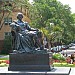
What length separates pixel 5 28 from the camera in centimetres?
5978

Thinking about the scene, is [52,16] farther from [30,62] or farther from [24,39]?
[30,62]

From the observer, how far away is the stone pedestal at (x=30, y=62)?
1434cm

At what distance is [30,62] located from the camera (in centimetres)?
1451

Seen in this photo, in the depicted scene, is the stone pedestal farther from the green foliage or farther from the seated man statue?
the green foliage

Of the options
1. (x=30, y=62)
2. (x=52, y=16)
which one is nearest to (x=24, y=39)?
(x=30, y=62)

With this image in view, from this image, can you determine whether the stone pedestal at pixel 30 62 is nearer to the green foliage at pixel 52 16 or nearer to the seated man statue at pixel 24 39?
the seated man statue at pixel 24 39

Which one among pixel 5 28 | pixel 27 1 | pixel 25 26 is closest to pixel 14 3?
pixel 27 1

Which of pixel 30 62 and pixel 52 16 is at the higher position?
pixel 52 16

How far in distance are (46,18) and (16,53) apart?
49.8 m

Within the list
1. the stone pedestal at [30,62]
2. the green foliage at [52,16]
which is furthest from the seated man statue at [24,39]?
the green foliage at [52,16]

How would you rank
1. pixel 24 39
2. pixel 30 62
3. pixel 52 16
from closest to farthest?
pixel 30 62 → pixel 24 39 → pixel 52 16

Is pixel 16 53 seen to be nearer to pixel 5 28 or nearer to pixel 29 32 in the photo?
pixel 29 32

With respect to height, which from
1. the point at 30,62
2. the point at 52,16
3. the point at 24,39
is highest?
the point at 52,16

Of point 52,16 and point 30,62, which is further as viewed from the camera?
point 52,16
